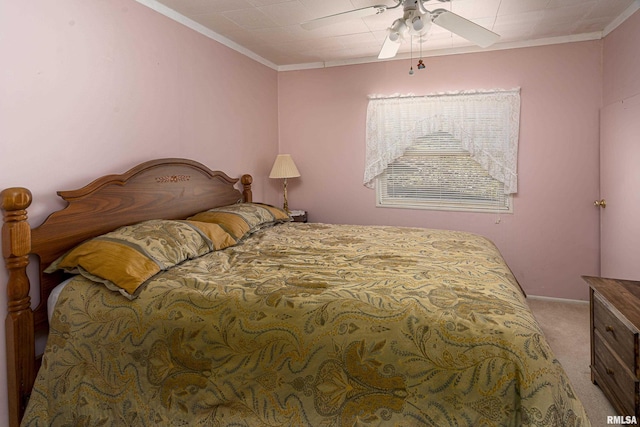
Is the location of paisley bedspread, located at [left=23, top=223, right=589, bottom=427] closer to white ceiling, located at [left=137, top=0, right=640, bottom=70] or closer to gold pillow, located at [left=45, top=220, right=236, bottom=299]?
gold pillow, located at [left=45, top=220, right=236, bottom=299]

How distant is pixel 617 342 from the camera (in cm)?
199

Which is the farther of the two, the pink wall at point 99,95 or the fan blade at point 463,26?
the fan blade at point 463,26

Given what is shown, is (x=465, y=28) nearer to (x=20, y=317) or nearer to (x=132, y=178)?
(x=132, y=178)

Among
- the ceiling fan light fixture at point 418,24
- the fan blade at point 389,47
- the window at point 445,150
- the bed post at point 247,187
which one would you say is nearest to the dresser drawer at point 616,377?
the window at point 445,150

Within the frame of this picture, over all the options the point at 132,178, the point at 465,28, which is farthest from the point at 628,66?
the point at 132,178

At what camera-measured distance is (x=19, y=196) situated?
5.88 feet

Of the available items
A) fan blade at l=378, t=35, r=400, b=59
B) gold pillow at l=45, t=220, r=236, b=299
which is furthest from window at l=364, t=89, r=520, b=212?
gold pillow at l=45, t=220, r=236, b=299

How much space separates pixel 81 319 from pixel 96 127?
3.80 feet

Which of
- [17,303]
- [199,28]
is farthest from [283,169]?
[17,303]

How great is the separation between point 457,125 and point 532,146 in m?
0.70

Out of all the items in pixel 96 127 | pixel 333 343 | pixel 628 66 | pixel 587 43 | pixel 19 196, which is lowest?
pixel 333 343

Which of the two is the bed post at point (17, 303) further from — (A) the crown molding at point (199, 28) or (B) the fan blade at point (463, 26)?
(B) the fan blade at point (463, 26)

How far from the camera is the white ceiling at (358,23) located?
2812 mm

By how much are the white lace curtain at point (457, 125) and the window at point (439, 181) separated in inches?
3.1
